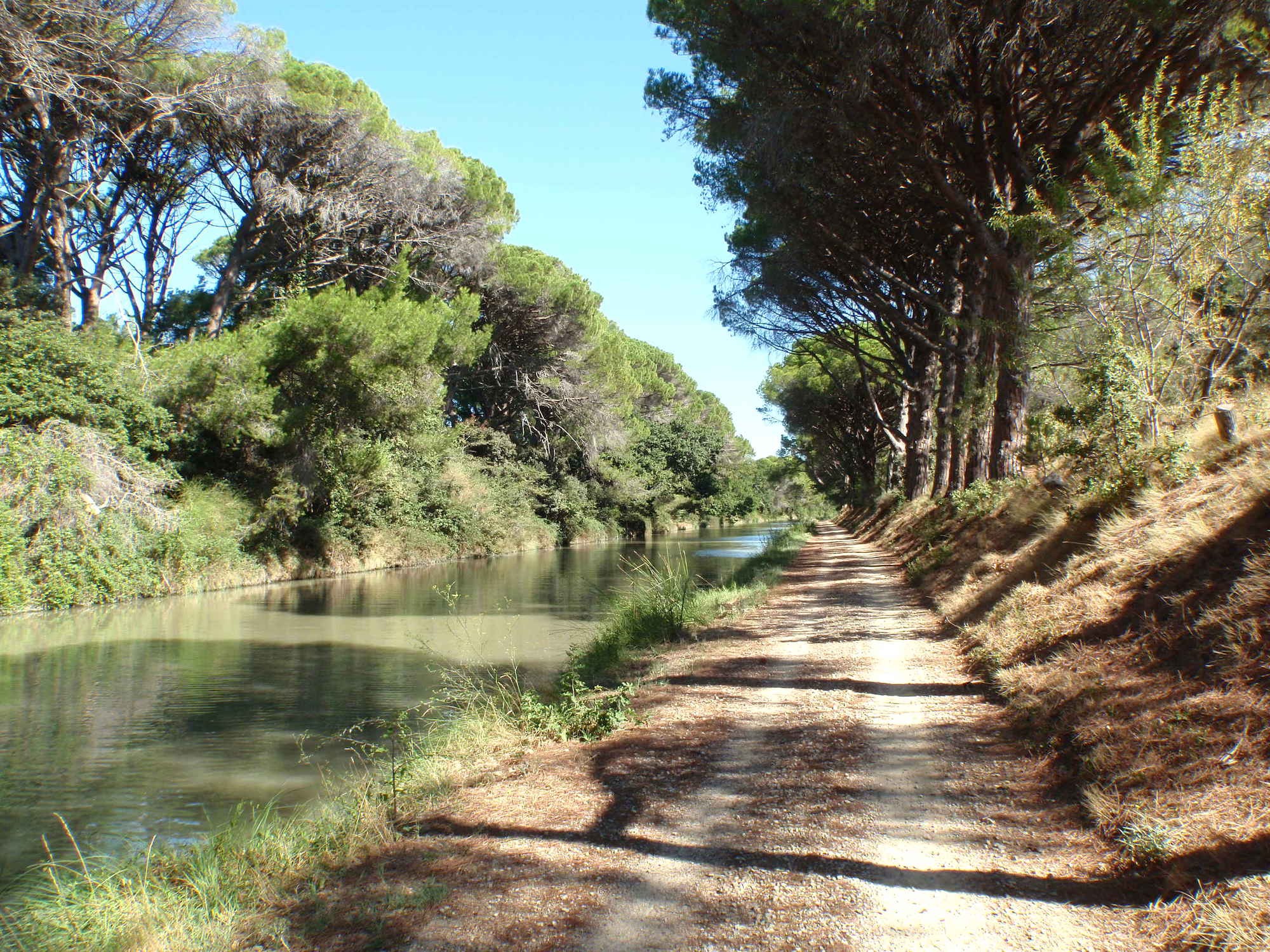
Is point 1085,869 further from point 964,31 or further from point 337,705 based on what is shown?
point 964,31

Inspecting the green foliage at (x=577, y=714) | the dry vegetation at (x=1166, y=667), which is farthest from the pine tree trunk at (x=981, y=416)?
the green foliage at (x=577, y=714)

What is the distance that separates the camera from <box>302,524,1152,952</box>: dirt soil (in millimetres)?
3551

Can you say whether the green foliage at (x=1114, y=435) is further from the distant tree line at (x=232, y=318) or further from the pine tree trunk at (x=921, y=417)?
the distant tree line at (x=232, y=318)

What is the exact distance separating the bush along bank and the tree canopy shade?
9.95m

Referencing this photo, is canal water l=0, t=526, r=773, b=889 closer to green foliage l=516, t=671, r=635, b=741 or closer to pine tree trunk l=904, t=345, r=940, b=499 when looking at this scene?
green foliage l=516, t=671, r=635, b=741

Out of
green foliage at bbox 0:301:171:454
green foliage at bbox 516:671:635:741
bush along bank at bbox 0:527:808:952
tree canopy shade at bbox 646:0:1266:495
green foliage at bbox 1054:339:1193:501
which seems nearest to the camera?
bush along bank at bbox 0:527:808:952

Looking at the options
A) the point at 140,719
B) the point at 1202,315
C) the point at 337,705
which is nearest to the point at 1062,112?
the point at 1202,315

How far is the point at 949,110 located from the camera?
14789 mm

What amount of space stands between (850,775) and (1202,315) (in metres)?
10.8

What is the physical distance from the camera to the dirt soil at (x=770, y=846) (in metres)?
3.55

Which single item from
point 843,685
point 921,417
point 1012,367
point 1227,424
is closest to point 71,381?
point 843,685

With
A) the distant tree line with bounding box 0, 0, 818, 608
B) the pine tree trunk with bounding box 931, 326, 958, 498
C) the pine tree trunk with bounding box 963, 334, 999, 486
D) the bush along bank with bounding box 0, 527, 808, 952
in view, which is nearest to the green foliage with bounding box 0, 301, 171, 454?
the distant tree line with bounding box 0, 0, 818, 608

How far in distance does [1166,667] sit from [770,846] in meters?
2.97

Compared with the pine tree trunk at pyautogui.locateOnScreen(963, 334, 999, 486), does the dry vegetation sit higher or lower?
lower
